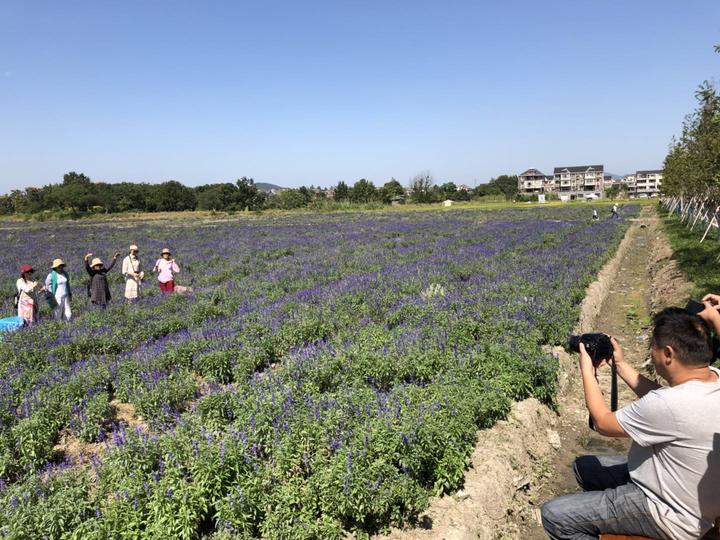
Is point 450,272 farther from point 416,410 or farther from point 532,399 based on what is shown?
point 416,410

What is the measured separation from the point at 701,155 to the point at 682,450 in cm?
2971

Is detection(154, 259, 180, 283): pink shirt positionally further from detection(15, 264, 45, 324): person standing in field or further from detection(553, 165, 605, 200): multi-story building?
detection(553, 165, 605, 200): multi-story building

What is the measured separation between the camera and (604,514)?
10.2ft

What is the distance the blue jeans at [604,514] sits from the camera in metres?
3.01

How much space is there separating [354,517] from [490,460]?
72.0 inches

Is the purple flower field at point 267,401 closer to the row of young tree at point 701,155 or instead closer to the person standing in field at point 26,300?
the person standing in field at point 26,300

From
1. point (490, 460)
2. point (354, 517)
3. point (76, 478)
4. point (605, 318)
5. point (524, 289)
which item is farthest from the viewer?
point (605, 318)

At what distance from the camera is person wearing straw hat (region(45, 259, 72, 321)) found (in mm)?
11000

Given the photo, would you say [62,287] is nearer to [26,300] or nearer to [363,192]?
[26,300]

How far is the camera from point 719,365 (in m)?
7.45

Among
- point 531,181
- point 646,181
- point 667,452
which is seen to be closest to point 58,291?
point 667,452

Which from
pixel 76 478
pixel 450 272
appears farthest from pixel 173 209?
pixel 76 478

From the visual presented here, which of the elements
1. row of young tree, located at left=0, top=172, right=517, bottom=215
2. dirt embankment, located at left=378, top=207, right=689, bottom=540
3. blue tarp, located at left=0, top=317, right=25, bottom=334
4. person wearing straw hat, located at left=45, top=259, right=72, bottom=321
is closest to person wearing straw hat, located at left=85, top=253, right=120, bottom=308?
person wearing straw hat, located at left=45, top=259, right=72, bottom=321

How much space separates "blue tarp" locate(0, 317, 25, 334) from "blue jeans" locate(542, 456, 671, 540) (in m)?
11.0
